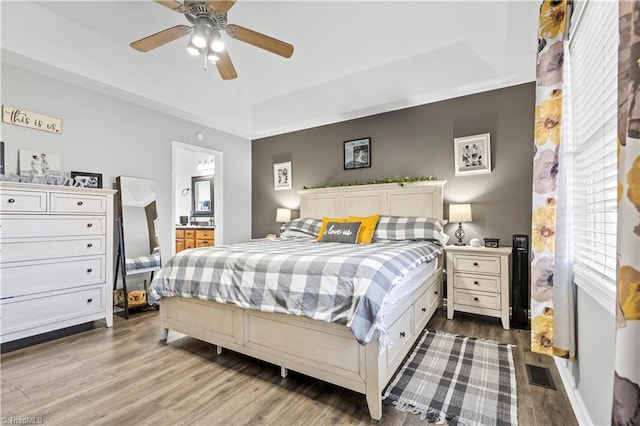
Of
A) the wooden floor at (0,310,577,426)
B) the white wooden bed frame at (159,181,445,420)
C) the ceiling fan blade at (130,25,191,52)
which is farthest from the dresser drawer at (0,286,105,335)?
the ceiling fan blade at (130,25,191,52)

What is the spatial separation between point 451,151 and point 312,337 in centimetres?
299

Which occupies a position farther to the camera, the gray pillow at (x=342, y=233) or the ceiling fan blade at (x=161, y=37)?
the gray pillow at (x=342, y=233)

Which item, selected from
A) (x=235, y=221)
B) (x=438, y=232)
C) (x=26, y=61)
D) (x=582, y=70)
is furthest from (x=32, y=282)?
(x=582, y=70)

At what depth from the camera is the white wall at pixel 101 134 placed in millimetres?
2881

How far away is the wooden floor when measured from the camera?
1635 millimetres

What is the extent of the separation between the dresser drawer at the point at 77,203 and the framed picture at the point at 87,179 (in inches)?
16.6

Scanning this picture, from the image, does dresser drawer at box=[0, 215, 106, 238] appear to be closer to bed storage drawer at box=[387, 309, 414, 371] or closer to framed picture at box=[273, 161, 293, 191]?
framed picture at box=[273, 161, 293, 191]

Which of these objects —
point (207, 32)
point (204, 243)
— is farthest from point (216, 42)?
point (204, 243)

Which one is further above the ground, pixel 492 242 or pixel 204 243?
pixel 492 242

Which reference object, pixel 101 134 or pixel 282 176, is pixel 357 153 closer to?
pixel 282 176

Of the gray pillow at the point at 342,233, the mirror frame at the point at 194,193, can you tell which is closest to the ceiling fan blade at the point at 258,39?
the gray pillow at the point at 342,233

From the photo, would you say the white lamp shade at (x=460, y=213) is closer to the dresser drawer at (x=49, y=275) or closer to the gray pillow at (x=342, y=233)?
the gray pillow at (x=342, y=233)

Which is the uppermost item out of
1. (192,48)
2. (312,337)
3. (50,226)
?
(192,48)

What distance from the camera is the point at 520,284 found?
2.96 meters
